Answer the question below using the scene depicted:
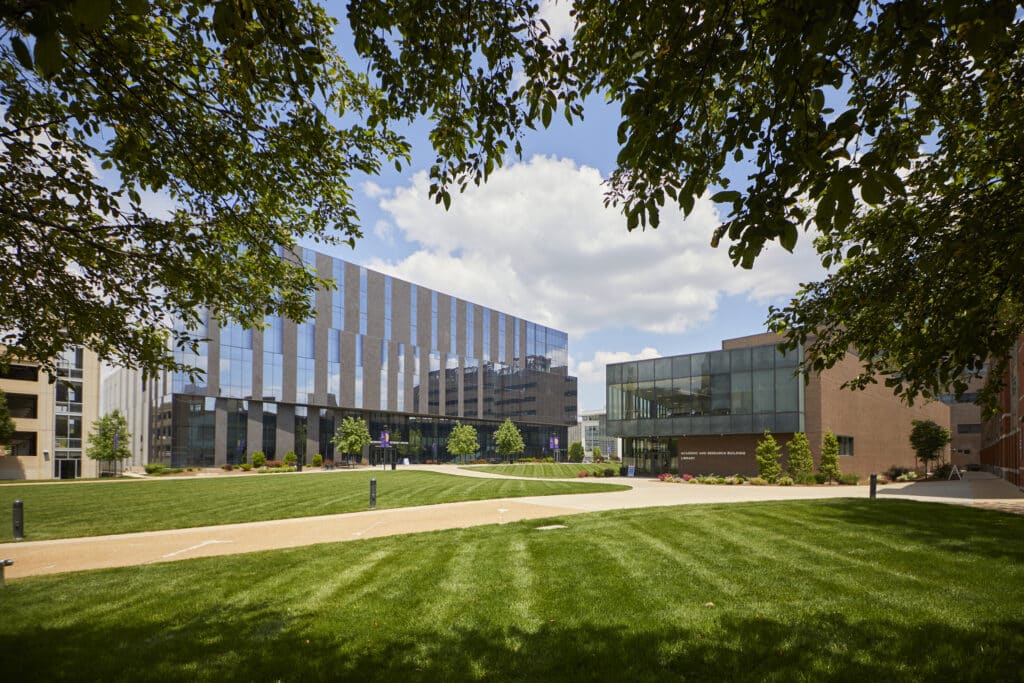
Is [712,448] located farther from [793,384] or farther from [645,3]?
[645,3]

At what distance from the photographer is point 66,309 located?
714 centimetres

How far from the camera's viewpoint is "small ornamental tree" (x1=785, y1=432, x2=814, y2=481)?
33906mm

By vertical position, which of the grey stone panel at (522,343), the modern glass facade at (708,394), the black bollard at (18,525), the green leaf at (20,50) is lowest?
the black bollard at (18,525)

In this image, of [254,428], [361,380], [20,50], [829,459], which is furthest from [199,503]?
[361,380]

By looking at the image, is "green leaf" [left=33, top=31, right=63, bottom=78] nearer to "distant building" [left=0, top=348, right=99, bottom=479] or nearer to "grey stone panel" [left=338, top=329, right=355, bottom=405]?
"distant building" [left=0, top=348, right=99, bottom=479]

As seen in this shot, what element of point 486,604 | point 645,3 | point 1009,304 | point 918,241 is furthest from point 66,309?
point 1009,304

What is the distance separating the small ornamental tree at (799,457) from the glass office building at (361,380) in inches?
1531

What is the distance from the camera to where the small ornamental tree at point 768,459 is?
3394 centimetres

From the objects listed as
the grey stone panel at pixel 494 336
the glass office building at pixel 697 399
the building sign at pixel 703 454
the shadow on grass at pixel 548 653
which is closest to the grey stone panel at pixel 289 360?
the grey stone panel at pixel 494 336

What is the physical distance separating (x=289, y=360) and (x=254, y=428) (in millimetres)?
8429

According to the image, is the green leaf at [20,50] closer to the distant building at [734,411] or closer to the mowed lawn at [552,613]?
the mowed lawn at [552,613]

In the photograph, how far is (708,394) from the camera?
40.5 meters

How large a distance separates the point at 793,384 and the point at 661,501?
19180mm

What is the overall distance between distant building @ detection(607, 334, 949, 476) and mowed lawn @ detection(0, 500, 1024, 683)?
85.7 feet
